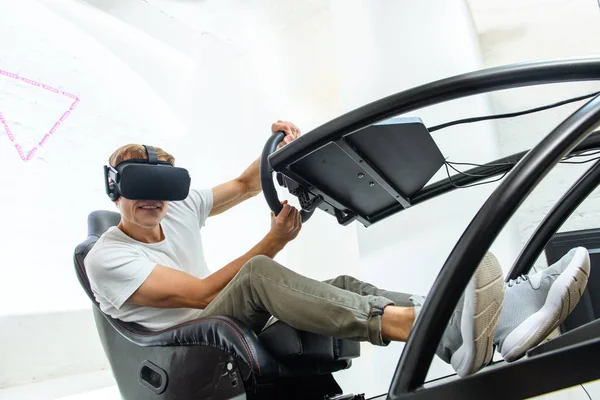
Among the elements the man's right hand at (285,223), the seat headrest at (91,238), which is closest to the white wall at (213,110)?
the man's right hand at (285,223)

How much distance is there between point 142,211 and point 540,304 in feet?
3.61

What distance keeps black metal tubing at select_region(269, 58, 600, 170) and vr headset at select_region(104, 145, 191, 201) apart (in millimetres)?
504

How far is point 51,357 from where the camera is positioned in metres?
2.72

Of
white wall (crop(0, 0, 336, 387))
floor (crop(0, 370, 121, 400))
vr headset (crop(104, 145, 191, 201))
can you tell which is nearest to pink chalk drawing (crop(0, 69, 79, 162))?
white wall (crop(0, 0, 336, 387))

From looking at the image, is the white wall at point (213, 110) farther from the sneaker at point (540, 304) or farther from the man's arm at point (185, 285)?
the sneaker at point (540, 304)

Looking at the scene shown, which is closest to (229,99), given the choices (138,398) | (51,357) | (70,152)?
(70,152)

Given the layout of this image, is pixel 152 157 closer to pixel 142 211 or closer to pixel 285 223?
pixel 142 211

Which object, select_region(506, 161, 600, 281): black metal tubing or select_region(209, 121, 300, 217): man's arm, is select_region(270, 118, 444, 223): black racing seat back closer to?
select_region(506, 161, 600, 281): black metal tubing

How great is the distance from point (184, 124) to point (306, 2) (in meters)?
1.35

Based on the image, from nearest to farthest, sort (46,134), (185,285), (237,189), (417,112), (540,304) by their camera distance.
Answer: (540,304) → (185,285) → (237,189) → (417,112) → (46,134)

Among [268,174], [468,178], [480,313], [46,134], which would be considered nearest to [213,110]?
[46,134]

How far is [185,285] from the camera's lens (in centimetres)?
127

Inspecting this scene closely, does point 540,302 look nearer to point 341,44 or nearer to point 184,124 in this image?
point 341,44

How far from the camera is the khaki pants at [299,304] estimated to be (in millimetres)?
930
